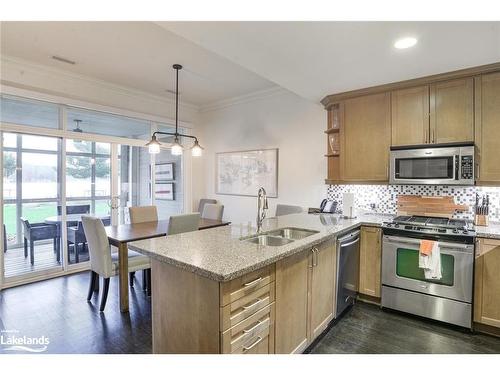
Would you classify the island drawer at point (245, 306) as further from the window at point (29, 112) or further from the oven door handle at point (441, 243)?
the window at point (29, 112)

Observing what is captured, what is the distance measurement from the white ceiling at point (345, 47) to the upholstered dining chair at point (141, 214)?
2.49m

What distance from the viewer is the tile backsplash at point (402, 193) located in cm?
277

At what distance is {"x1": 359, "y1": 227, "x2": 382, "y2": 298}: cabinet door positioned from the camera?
2828 millimetres

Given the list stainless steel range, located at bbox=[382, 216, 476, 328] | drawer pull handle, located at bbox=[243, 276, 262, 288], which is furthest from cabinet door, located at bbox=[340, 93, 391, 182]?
drawer pull handle, located at bbox=[243, 276, 262, 288]

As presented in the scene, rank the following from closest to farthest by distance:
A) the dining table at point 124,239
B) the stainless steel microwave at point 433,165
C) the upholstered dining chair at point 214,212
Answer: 1. the stainless steel microwave at point 433,165
2. the dining table at point 124,239
3. the upholstered dining chair at point 214,212

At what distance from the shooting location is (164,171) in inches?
207

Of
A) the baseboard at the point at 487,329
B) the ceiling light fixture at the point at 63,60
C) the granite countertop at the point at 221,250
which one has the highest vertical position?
the ceiling light fixture at the point at 63,60

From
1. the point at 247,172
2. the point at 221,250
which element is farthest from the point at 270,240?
the point at 247,172

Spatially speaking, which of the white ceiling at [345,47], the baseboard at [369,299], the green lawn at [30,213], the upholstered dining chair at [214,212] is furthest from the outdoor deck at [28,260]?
the baseboard at [369,299]

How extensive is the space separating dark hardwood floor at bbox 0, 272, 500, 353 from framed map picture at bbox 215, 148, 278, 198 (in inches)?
90.9

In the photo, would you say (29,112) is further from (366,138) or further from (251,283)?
(366,138)

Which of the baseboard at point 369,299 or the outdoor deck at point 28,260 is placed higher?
the outdoor deck at point 28,260

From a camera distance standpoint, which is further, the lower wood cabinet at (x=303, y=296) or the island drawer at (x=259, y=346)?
the lower wood cabinet at (x=303, y=296)
